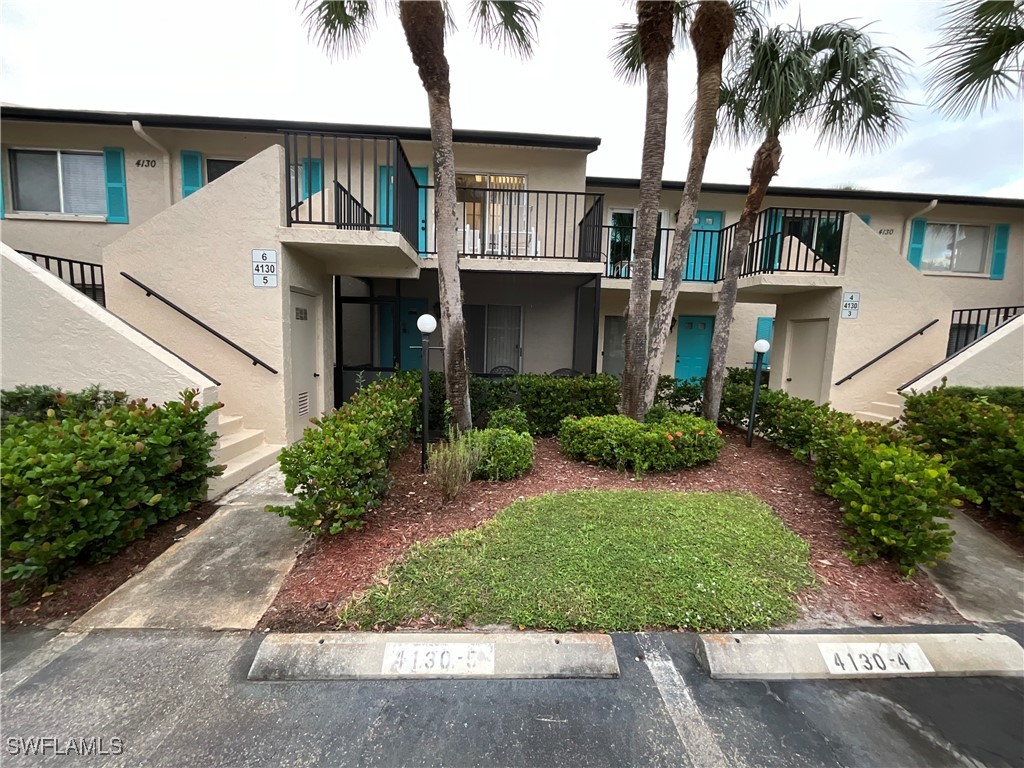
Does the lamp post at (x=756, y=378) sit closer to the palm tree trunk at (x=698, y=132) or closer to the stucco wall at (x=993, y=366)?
the palm tree trunk at (x=698, y=132)

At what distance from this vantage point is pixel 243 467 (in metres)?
5.02

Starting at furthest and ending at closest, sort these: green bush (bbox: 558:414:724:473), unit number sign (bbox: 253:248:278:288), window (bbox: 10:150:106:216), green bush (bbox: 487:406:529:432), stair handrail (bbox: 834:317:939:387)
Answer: window (bbox: 10:150:106:216), stair handrail (bbox: 834:317:939:387), green bush (bbox: 487:406:529:432), unit number sign (bbox: 253:248:278:288), green bush (bbox: 558:414:724:473)

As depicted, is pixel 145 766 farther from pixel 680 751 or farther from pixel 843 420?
pixel 843 420

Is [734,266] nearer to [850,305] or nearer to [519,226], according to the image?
[850,305]

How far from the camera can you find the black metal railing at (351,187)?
18.2 feet

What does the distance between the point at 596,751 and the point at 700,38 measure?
7676mm

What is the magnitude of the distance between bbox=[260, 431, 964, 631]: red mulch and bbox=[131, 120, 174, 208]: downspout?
7.88 meters

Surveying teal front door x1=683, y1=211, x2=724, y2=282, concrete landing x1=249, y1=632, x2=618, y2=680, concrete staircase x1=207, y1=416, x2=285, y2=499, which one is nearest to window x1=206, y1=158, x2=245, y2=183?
concrete staircase x1=207, y1=416, x2=285, y2=499

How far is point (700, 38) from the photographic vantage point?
555cm

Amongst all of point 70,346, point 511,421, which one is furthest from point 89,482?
point 511,421

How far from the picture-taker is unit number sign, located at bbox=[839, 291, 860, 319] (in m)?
7.81

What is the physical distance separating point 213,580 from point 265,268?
423 centimetres

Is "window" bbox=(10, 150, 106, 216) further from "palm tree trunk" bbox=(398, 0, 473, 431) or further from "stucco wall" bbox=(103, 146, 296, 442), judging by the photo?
"palm tree trunk" bbox=(398, 0, 473, 431)

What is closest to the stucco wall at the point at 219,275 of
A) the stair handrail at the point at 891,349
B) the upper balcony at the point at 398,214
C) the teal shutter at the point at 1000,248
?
the upper balcony at the point at 398,214
